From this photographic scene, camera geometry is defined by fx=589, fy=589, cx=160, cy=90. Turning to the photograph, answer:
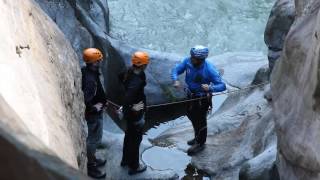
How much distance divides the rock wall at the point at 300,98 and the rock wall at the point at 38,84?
1.96 m

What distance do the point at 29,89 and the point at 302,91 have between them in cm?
253

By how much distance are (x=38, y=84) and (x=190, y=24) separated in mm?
15180

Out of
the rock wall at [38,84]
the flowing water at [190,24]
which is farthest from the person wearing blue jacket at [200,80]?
the flowing water at [190,24]

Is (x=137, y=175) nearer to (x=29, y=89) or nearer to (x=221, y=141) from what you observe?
(x=221, y=141)

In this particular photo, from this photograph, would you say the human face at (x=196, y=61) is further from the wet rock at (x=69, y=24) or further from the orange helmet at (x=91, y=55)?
the wet rock at (x=69, y=24)

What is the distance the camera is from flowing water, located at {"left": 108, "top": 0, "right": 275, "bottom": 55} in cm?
1797

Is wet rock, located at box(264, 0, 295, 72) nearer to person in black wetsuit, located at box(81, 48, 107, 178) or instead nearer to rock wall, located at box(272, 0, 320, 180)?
rock wall, located at box(272, 0, 320, 180)

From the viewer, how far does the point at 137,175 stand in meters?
7.76

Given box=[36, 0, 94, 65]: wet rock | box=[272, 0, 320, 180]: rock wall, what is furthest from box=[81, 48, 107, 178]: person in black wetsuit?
box=[36, 0, 94, 65]: wet rock

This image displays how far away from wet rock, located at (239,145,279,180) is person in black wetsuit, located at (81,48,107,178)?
73.0 inches

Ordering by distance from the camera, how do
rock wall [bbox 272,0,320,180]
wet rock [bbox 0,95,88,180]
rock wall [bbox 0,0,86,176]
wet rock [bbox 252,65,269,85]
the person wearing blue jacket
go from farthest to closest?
wet rock [bbox 252,65,269,85] → the person wearing blue jacket → rock wall [bbox 272,0,320,180] → rock wall [bbox 0,0,86,176] → wet rock [bbox 0,95,88,180]

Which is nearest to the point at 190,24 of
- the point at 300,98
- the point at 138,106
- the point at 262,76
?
the point at 262,76

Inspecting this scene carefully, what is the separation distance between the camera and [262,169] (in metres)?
6.87

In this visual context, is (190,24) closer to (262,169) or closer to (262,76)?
(262,76)
